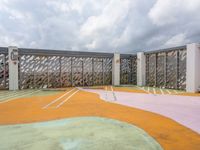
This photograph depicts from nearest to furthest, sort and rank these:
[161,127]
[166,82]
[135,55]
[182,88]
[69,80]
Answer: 1. [161,127]
2. [182,88]
3. [166,82]
4. [69,80]
5. [135,55]

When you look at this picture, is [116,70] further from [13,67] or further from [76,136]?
[76,136]

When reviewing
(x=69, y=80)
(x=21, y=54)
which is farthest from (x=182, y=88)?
(x=21, y=54)

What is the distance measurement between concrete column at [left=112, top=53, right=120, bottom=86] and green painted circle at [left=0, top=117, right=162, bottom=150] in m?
12.0

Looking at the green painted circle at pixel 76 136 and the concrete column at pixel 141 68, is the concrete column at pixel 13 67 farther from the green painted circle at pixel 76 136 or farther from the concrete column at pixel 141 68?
the concrete column at pixel 141 68

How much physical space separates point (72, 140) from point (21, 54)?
11.5 meters

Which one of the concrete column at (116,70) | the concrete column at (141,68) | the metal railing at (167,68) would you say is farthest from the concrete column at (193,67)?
the concrete column at (116,70)

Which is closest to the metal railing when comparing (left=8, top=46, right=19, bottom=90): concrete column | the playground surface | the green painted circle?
the playground surface

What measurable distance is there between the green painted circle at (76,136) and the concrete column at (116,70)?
39.3 ft

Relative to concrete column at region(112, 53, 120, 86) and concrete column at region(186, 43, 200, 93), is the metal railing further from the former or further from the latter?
concrete column at region(112, 53, 120, 86)

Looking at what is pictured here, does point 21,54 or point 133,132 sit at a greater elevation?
point 21,54

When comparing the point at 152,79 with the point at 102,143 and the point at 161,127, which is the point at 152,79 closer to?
the point at 161,127

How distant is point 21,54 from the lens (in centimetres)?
1312

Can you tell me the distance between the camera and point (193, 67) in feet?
36.3

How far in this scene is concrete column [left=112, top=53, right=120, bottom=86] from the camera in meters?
16.3
